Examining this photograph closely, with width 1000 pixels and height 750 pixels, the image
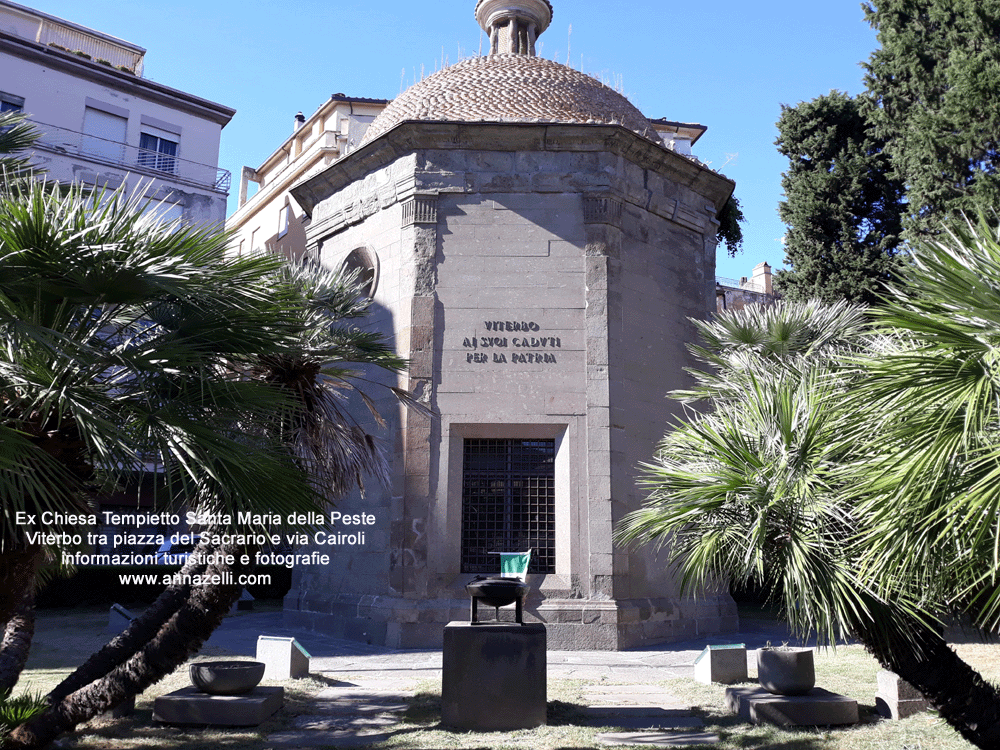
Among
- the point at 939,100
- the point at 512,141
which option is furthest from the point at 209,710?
the point at 939,100

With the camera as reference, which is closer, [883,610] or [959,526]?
[959,526]

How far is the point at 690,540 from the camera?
5199 mm

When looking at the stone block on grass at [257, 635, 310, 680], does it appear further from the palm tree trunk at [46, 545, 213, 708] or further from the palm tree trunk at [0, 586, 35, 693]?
the palm tree trunk at [0, 586, 35, 693]

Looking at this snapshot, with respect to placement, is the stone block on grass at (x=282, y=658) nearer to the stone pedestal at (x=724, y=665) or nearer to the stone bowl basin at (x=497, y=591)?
the stone bowl basin at (x=497, y=591)

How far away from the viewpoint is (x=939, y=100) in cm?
1677

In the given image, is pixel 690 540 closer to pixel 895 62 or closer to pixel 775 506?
pixel 775 506

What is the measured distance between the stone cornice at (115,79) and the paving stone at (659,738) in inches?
1191

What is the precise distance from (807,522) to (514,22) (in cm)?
1652

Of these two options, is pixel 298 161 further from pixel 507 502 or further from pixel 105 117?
pixel 507 502

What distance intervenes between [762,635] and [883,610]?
8.83 meters

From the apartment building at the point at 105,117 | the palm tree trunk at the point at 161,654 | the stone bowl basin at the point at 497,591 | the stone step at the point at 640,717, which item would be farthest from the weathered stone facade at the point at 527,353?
the apartment building at the point at 105,117

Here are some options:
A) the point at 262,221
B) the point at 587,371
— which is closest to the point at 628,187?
the point at 587,371

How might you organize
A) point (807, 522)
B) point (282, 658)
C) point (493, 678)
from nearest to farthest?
point (807, 522) < point (493, 678) < point (282, 658)

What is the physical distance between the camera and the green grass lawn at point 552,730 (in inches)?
242
